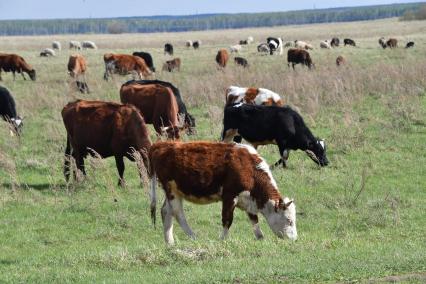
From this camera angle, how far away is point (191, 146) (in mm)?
10453

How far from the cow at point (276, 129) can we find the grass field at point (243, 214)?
0.41 meters

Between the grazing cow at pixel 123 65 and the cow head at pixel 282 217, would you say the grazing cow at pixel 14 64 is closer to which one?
the grazing cow at pixel 123 65

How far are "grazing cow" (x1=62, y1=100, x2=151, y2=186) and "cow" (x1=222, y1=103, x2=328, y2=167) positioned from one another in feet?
8.41

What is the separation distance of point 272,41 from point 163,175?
4208 cm

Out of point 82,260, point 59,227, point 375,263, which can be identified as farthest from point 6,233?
point 375,263

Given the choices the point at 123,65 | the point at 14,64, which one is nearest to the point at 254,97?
the point at 123,65

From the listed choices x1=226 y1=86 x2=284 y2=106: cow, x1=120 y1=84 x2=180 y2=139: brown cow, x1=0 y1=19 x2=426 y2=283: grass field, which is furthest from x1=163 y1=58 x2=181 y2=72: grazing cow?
x1=226 y1=86 x2=284 y2=106: cow

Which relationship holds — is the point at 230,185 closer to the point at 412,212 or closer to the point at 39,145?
the point at 412,212

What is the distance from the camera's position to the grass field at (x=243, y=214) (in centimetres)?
850

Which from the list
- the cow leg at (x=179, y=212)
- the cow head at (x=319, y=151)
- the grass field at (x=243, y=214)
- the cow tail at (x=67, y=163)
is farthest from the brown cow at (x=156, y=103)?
the cow leg at (x=179, y=212)

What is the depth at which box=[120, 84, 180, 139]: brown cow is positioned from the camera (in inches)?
710

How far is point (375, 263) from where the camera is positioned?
27.3ft

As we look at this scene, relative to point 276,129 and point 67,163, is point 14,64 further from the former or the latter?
point 276,129

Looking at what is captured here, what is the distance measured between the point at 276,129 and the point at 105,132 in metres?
3.61
